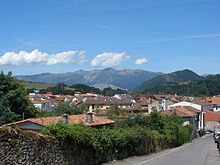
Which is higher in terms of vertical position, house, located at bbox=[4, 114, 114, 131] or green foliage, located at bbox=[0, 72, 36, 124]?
green foliage, located at bbox=[0, 72, 36, 124]

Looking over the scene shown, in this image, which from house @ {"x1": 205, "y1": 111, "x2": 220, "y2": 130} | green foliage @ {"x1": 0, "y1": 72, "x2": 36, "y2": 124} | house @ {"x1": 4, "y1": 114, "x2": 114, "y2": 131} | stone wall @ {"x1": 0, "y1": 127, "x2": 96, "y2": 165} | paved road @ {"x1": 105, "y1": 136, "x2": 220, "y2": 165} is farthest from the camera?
house @ {"x1": 205, "y1": 111, "x2": 220, "y2": 130}

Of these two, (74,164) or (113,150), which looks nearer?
(74,164)

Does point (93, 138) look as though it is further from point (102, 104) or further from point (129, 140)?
point (102, 104)

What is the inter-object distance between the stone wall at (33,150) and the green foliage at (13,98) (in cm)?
3263

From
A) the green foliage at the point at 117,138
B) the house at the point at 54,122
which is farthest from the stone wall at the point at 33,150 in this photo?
the house at the point at 54,122

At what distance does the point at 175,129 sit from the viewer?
177ft

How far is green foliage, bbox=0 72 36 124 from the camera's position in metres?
52.3

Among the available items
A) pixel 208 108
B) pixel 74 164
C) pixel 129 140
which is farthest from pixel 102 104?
pixel 74 164

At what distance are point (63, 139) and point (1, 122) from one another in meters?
30.6

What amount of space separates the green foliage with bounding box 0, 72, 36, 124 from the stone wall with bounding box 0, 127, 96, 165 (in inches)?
1285

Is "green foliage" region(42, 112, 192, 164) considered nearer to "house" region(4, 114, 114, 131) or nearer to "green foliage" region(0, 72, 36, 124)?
"house" region(4, 114, 114, 131)

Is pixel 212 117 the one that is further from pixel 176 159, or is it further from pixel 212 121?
pixel 176 159

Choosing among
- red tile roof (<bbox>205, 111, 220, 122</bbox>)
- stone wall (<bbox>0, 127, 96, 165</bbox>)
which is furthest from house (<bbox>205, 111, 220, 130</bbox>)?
stone wall (<bbox>0, 127, 96, 165</bbox>)

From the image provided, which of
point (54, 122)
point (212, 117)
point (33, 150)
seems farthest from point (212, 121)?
point (33, 150)
